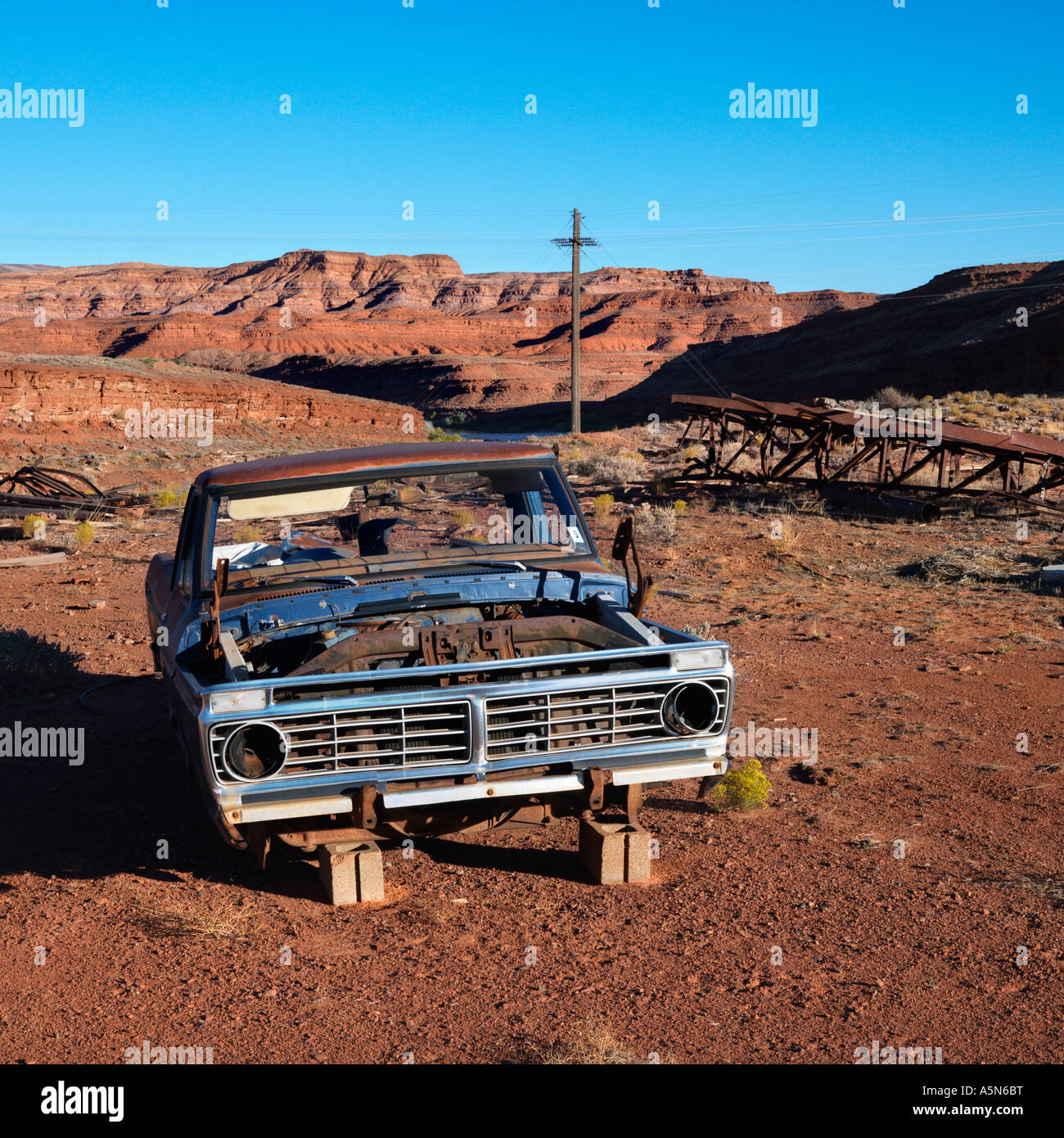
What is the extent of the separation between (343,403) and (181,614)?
3885cm

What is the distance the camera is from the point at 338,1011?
363 centimetres

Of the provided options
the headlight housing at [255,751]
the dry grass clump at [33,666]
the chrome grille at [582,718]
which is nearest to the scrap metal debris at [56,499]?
the dry grass clump at [33,666]

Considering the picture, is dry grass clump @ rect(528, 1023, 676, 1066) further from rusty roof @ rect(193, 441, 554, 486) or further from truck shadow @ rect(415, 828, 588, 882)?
rusty roof @ rect(193, 441, 554, 486)

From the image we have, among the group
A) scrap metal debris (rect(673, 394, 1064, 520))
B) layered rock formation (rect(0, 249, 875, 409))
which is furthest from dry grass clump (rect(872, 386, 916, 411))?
layered rock formation (rect(0, 249, 875, 409))

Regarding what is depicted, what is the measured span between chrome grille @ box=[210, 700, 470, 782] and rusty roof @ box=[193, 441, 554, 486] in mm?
1732

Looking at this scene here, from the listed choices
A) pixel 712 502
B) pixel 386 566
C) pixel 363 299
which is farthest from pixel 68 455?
pixel 363 299

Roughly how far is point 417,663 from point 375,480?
1311 mm

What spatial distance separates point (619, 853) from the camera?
468cm

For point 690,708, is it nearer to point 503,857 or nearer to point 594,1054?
point 503,857

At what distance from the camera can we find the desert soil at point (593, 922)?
3.50m

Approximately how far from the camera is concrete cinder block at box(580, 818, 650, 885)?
466 centimetres
